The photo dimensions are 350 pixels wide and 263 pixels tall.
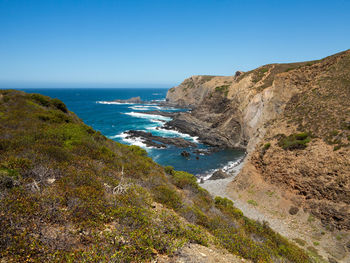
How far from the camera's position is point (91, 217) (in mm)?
5535

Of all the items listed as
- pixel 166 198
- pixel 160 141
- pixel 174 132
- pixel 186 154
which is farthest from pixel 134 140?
pixel 166 198

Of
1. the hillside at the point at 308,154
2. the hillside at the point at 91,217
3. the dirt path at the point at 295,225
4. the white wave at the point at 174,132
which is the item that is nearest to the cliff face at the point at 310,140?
the hillside at the point at 308,154

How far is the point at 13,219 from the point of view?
437 cm

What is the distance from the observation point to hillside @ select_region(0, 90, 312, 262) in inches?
166

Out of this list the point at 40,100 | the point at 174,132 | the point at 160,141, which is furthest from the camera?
the point at 174,132

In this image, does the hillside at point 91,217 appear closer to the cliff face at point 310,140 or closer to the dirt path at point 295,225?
the dirt path at point 295,225

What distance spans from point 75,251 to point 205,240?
4.23 meters

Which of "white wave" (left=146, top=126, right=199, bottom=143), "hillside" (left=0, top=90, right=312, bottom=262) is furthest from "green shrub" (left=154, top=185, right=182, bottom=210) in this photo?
"white wave" (left=146, top=126, right=199, bottom=143)

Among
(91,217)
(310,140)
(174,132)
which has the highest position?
(91,217)

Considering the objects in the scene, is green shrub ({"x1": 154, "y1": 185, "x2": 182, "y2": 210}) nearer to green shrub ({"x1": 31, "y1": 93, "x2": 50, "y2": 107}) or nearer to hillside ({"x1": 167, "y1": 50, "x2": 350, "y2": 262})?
hillside ({"x1": 167, "y1": 50, "x2": 350, "y2": 262})

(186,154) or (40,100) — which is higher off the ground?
(40,100)

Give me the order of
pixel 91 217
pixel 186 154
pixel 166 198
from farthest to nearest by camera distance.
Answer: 1. pixel 186 154
2. pixel 166 198
3. pixel 91 217

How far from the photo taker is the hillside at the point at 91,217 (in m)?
4.21

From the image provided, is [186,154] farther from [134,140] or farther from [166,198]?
[166,198]
